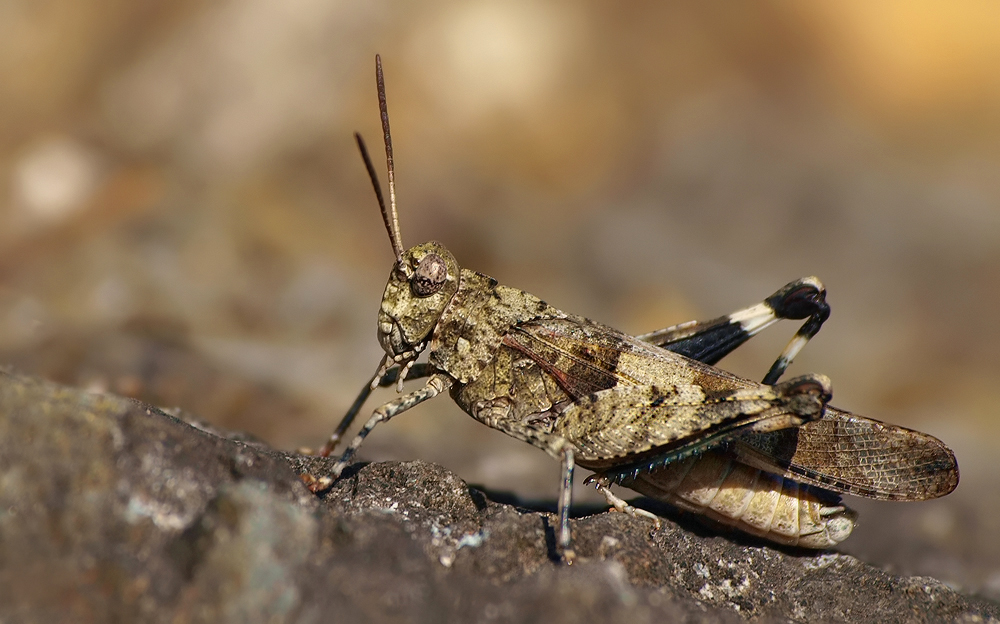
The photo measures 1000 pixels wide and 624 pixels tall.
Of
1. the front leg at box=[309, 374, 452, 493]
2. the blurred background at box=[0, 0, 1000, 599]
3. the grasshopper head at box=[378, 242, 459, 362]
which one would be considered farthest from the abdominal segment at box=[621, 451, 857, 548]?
the blurred background at box=[0, 0, 1000, 599]

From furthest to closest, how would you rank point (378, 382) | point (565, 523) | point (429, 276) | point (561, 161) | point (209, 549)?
point (561, 161)
point (378, 382)
point (429, 276)
point (565, 523)
point (209, 549)

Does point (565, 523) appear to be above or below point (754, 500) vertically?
below

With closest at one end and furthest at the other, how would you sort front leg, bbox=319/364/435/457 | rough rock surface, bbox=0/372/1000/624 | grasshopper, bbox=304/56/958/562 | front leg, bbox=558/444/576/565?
rough rock surface, bbox=0/372/1000/624 → front leg, bbox=558/444/576/565 → grasshopper, bbox=304/56/958/562 → front leg, bbox=319/364/435/457

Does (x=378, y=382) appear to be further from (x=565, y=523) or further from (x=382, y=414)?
(x=565, y=523)

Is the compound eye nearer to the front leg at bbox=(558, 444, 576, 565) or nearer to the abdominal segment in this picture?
the front leg at bbox=(558, 444, 576, 565)

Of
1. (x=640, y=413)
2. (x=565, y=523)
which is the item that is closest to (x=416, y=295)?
(x=640, y=413)

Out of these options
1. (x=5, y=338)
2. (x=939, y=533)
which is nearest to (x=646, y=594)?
(x=939, y=533)
